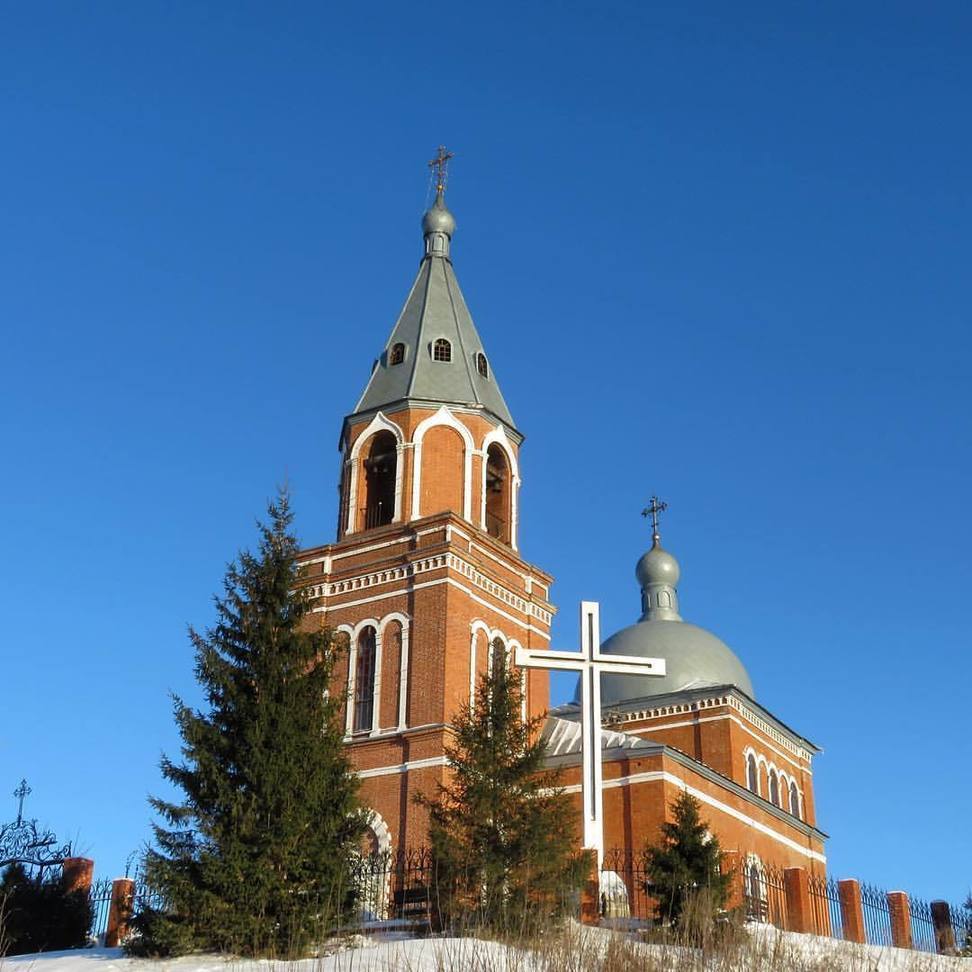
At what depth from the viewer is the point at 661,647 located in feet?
104

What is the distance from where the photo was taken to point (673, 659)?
3136 centimetres

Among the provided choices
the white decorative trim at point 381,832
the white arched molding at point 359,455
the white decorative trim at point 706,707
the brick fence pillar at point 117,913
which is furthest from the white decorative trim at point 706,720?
the brick fence pillar at point 117,913

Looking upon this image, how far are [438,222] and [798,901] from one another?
16.3 metres

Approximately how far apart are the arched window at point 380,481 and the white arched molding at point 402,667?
6.84 feet

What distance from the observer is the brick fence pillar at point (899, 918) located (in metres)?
20.0

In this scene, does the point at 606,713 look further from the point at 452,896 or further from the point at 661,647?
the point at 452,896

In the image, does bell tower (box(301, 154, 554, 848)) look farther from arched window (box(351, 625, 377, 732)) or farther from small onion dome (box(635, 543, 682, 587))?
small onion dome (box(635, 543, 682, 587))

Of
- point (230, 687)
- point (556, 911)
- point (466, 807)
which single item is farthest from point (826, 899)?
point (230, 687)

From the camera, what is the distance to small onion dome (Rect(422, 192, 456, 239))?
29.2m

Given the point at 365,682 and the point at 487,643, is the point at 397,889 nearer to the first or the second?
the point at 365,682

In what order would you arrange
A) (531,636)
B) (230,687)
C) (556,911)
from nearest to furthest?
1. (556,911)
2. (230,687)
3. (531,636)

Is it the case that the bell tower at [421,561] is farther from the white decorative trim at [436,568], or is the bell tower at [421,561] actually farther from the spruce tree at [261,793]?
the spruce tree at [261,793]

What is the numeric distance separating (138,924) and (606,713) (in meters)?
18.4

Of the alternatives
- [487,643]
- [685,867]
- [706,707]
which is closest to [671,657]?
[706,707]
